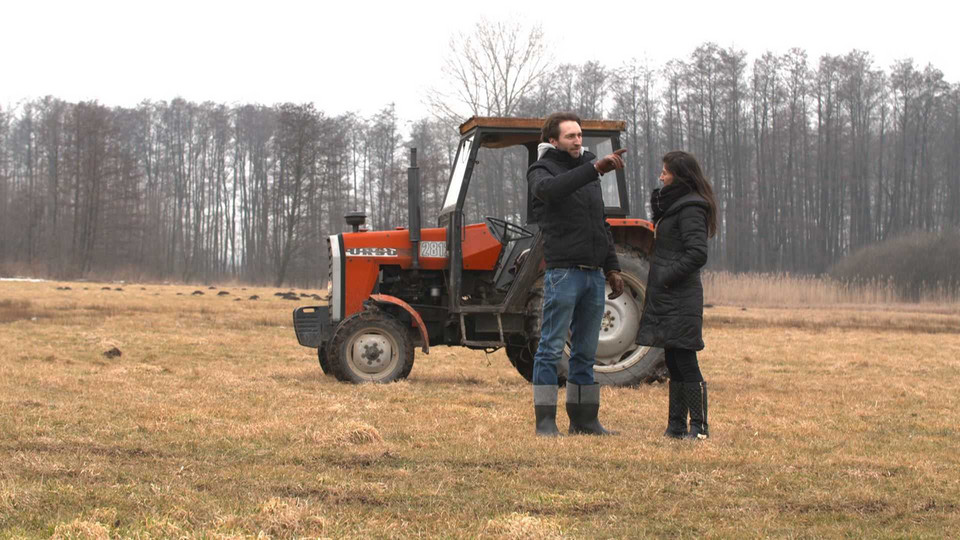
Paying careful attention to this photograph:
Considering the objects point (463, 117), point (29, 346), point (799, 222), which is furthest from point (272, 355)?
point (799, 222)

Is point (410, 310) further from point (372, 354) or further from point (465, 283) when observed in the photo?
point (465, 283)

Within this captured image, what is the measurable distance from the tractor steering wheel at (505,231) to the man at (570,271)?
330 centimetres

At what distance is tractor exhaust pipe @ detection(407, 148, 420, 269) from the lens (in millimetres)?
9180

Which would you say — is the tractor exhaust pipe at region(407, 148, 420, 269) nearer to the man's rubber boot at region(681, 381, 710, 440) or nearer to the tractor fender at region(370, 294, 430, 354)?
the tractor fender at region(370, 294, 430, 354)

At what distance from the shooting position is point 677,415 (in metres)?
6.24

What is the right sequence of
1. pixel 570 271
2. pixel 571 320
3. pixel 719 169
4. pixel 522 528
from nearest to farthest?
1. pixel 522 528
2. pixel 570 271
3. pixel 571 320
4. pixel 719 169

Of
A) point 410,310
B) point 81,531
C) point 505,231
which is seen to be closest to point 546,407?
point 81,531

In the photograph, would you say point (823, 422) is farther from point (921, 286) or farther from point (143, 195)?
point (143, 195)

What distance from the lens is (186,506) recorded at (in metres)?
4.06

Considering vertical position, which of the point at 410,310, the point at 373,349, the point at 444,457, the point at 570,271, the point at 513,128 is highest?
the point at 513,128

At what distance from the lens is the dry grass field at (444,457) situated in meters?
3.95

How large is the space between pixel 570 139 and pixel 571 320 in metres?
1.09

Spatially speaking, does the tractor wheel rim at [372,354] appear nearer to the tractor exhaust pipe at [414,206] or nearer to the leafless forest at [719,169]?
the tractor exhaust pipe at [414,206]

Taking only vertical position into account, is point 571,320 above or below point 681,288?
below
